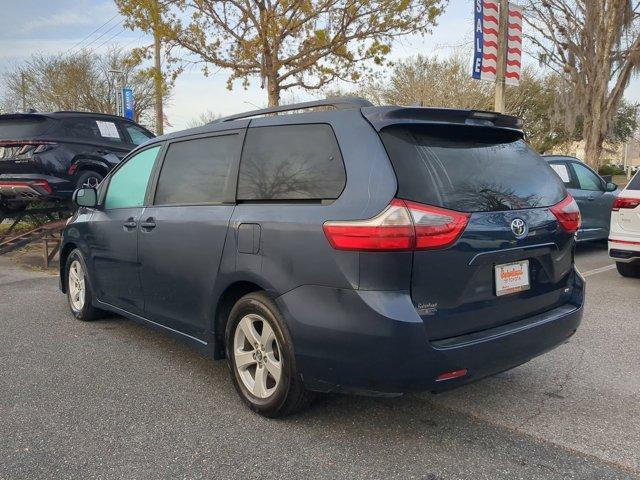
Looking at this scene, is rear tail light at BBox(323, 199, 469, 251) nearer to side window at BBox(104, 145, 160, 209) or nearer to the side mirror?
side window at BBox(104, 145, 160, 209)

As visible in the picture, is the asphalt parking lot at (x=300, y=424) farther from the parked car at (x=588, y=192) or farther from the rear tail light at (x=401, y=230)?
the parked car at (x=588, y=192)

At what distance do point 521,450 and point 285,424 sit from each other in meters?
1.25

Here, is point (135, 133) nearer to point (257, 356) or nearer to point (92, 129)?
point (92, 129)

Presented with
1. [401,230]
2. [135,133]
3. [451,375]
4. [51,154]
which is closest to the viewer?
[401,230]

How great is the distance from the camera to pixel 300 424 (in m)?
3.08

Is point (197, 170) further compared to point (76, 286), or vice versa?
point (76, 286)

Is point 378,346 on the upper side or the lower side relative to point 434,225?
lower

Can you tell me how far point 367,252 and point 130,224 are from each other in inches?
93.6

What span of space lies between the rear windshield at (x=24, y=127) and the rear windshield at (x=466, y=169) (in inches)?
291

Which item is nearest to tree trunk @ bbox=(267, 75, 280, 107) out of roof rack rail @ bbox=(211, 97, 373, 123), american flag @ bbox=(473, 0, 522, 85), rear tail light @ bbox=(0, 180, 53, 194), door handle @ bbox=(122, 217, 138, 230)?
american flag @ bbox=(473, 0, 522, 85)

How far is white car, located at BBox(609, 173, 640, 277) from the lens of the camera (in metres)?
6.43

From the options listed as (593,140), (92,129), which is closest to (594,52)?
(593,140)

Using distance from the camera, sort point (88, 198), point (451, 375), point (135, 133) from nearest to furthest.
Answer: point (451, 375)
point (88, 198)
point (135, 133)

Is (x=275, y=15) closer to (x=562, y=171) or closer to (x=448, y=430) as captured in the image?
(x=562, y=171)
